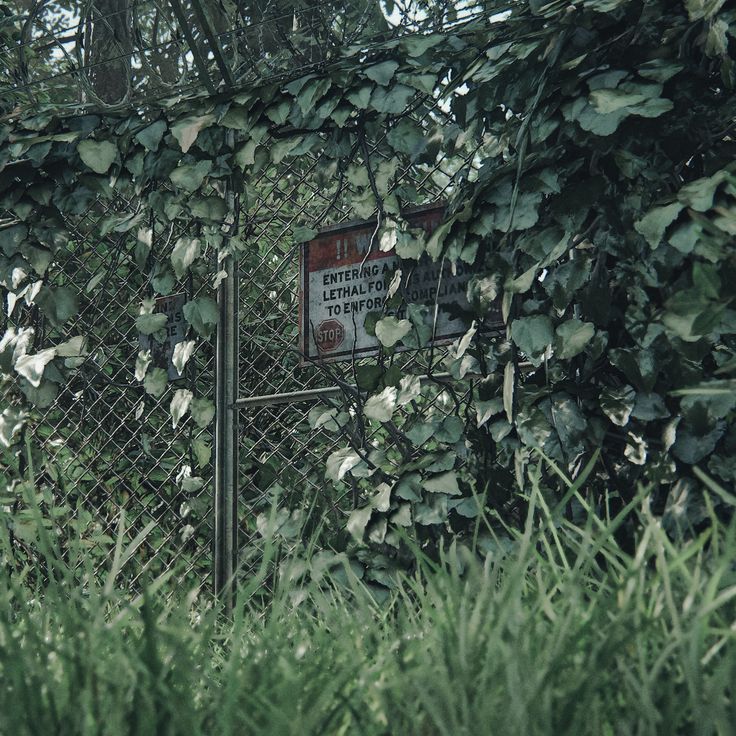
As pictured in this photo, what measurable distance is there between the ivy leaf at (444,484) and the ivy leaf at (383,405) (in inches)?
8.3

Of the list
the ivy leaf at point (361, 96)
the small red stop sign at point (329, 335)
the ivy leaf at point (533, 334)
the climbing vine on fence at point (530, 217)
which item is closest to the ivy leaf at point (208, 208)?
the climbing vine on fence at point (530, 217)

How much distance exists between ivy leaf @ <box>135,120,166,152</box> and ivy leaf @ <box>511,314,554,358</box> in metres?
1.37

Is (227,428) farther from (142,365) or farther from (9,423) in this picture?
(9,423)

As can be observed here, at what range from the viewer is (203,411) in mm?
3037

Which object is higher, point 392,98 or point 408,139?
point 392,98

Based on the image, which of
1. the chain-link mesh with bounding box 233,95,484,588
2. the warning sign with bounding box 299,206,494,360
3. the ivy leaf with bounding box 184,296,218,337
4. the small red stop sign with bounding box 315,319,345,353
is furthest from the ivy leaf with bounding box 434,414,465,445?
the ivy leaf with bounding box 184,296,218,337

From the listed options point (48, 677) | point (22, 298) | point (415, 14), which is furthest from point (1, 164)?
point (48, 677)

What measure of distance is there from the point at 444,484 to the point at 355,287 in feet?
2.48

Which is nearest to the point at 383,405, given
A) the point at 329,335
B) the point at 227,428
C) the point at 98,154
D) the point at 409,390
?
the point at 409,390

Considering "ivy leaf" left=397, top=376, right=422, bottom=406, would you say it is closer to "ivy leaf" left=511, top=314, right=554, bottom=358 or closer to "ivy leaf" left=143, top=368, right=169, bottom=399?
"ivy leaf" left=511, top=314, right=554, bottom=358

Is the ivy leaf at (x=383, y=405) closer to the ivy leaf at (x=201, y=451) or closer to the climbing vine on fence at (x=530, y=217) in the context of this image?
the climbing vine on fence at (x=530, y=217)

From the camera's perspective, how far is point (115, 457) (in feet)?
12.1

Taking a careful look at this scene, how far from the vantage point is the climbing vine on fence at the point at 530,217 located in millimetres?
2051

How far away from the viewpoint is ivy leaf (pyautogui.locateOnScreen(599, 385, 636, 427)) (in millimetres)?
2105
